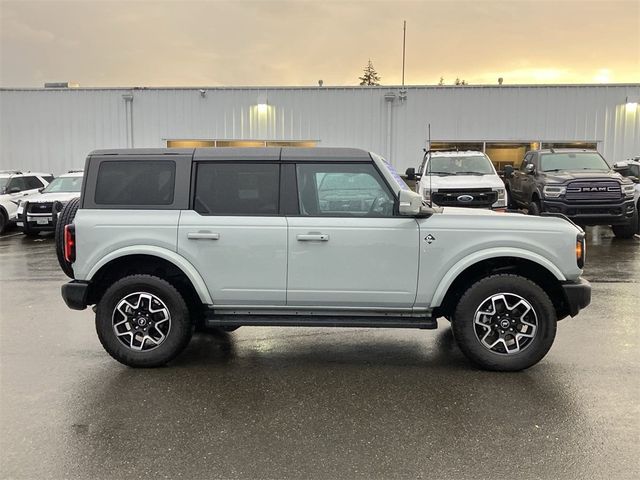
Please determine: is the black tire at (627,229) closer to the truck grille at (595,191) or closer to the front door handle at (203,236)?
the truck grille at (595,191)

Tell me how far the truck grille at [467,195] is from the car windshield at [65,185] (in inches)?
390

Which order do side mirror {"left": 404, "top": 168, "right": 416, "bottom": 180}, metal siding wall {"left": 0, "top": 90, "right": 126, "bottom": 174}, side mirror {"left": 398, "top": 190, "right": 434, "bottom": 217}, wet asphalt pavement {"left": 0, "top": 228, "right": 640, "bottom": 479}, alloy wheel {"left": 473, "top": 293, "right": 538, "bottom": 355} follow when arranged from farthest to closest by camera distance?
metal siding wall {"left": 0, "top": 90, "right": 126, "bottom": 174}
side mirror {"left": 404, "top": 168, "right": 416, "bottom": 180}
alloy wheel {"left": 473, "top": 293, "right": 538, "bottom": 355}
side mirror {"left": 398, "top": 190, "right": 434, "bottom": 217}
wet asphalt pavement {"left": 0, "top": 228, "right": 640, "bottom": 479}

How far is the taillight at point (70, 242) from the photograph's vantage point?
4.66 metres

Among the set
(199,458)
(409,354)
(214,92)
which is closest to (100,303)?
(199,458)

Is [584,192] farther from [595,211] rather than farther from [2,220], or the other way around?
[2,220]

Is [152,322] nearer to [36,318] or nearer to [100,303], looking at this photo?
[100,303]

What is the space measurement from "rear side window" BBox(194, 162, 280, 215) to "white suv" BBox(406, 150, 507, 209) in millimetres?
6421

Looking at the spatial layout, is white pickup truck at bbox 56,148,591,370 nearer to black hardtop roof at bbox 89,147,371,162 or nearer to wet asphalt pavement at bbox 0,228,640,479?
black hardtop roof at bbox 89,147,371,162

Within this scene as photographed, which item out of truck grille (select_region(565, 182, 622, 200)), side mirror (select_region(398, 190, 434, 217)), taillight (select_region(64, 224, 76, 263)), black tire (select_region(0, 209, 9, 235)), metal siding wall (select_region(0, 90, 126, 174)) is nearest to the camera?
side mirror (select_region(398, 190, 434, 217))

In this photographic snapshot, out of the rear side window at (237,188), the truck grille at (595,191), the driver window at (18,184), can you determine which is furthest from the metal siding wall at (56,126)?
the rear side window at (237,188)

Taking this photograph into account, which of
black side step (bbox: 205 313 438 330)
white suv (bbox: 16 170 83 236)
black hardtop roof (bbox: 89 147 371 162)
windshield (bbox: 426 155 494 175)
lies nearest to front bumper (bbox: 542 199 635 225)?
windshield (bbox: 426 155 494 175)

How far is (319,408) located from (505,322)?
180 cm

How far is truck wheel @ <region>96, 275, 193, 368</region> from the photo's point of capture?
15.4 ft

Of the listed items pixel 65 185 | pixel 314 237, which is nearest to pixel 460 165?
pixel 314 237
